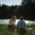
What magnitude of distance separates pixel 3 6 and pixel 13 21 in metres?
0.19

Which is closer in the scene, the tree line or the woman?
the tree line

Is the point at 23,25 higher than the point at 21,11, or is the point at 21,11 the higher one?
the point at 21,11

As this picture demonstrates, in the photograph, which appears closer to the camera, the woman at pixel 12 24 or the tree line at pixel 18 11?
the tree line at pixel 18 11

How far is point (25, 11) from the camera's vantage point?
2.30 feet

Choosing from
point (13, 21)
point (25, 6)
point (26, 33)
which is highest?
point (25, 6)

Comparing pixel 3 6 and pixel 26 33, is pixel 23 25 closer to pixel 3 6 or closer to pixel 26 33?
pixel 26 33

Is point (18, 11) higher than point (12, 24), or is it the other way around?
point (18, 11)

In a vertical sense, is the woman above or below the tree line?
below

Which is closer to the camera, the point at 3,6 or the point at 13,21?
the point at 3,6

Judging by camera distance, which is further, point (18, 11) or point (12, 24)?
point (12, 24)

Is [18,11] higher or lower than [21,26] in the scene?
higher

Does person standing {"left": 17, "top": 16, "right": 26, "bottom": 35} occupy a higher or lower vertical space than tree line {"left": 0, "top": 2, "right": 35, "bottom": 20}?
lower

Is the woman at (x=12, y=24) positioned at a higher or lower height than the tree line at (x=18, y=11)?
lower

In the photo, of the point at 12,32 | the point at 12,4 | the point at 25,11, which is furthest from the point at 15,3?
the point at 12,32
